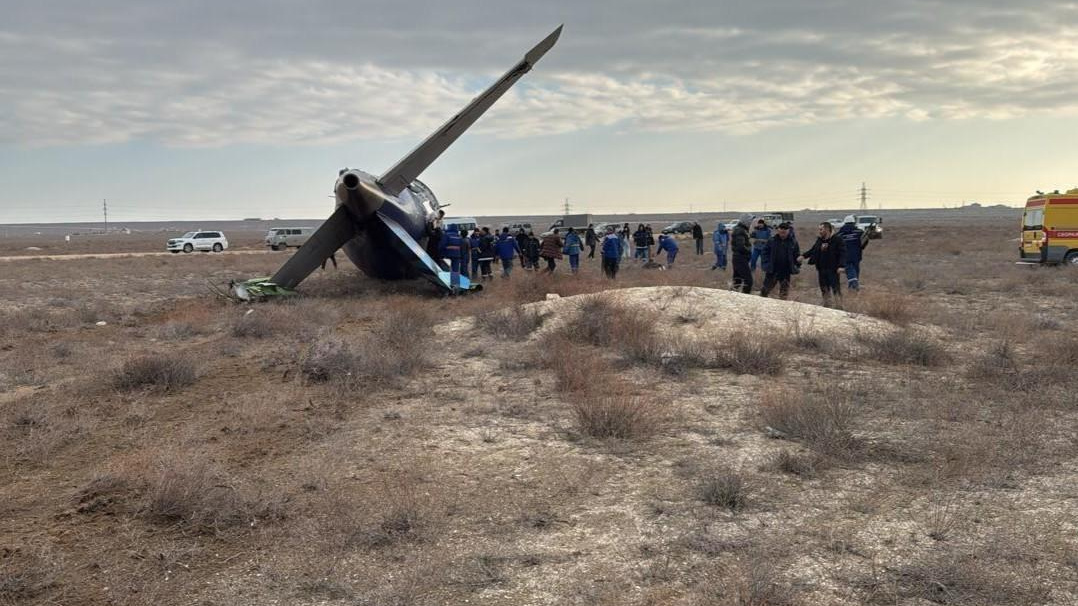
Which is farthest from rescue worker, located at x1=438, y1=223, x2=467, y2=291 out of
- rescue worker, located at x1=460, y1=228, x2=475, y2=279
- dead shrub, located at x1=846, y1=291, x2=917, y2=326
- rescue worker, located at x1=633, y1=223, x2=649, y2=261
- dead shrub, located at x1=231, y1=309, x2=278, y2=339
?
rescue worker, located at x1=633, y1=223, x2=649, y2=261

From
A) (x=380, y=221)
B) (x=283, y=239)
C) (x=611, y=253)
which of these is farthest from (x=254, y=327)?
(x=283, y=239)

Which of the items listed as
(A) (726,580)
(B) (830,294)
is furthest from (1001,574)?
(B) (830,294)

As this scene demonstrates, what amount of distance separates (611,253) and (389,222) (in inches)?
245

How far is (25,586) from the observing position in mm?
4230

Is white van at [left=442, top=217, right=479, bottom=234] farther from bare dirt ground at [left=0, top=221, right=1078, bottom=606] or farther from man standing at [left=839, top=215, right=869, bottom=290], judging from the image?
man standing at [left=839, top=215, right=869, bottom=290]

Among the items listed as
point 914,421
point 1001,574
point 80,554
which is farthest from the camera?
point 914,421

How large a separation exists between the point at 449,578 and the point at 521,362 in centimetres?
616

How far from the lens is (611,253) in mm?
20578

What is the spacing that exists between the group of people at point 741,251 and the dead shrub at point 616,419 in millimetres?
7918

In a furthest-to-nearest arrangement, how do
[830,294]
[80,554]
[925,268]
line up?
[925,268] → [830,294] → [80,554]

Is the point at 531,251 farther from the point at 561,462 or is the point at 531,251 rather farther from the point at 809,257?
the point at 561,462

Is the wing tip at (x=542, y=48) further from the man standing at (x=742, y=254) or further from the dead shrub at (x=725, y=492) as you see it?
the dead shrub at (x=725, y=492)

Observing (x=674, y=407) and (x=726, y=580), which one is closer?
(x=726, y=580)

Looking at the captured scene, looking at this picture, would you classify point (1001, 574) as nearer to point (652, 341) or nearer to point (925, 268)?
point (652, 341)
